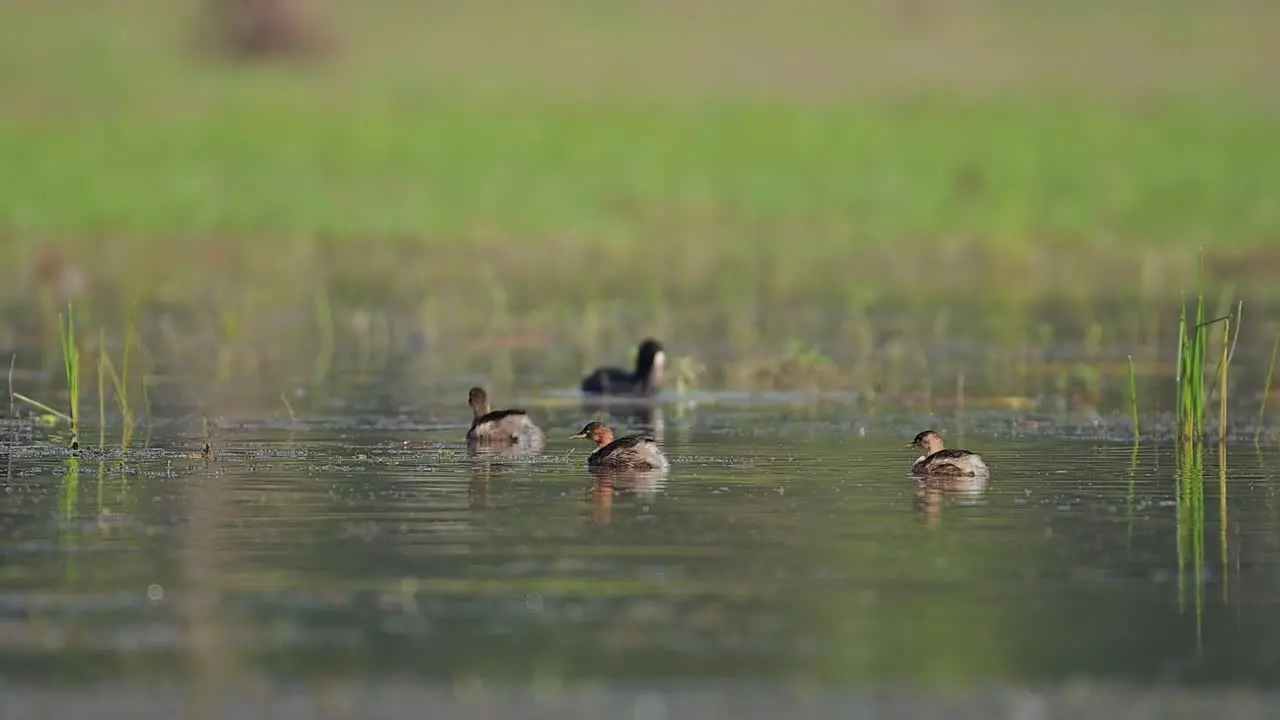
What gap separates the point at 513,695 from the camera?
10.1m

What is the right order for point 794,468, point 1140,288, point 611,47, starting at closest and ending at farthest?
1. point 794,468
2. point 1140,288
3. point 611,47

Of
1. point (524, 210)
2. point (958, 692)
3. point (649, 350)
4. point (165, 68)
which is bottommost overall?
point (958, 692)

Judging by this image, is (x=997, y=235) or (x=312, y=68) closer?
(x=997, y=235)

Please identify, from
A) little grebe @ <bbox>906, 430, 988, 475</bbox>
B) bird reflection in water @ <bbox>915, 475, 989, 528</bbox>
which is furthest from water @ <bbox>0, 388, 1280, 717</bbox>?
little grebe @ <bbox>906, 430, 988, 475</bbox>

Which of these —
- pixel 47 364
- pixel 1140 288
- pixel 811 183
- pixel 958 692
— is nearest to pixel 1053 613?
pixel 958 692

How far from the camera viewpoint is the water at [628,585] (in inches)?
403

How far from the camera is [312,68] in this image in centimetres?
6406

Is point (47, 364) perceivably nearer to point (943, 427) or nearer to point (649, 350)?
point (649, 350)

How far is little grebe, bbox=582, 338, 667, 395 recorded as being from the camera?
2391 centimetres

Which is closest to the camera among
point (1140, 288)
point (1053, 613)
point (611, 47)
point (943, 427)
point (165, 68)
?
point (1053, 613)

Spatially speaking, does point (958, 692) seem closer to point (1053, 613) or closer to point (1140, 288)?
point (1053, 613)

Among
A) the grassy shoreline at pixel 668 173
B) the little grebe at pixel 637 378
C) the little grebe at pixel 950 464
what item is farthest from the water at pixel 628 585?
the grassy shoreline at pixel 668 173

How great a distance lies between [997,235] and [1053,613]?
104 ft

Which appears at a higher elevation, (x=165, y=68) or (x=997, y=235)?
(x=165, y=68)
